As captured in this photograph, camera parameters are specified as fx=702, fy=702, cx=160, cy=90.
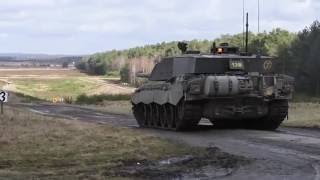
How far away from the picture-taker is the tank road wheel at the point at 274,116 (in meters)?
23.4

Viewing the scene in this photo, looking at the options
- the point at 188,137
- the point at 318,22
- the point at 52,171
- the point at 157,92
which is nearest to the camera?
the point at 52,171

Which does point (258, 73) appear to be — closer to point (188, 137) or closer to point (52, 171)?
point (188, 137)

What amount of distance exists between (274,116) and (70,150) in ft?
31.1

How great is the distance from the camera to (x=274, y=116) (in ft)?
77.3

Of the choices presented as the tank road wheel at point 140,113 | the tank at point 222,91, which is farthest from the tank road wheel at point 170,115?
the tank road wheel at point 140,113

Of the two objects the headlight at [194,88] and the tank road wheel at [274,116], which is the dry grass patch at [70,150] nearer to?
the headlight at [194,88]

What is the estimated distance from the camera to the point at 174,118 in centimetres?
2381

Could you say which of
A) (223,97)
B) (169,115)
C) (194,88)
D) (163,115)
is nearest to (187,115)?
(194,88)

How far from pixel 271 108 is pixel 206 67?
8.40ft

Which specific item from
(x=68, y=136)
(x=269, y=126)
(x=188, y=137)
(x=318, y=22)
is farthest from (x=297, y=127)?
(x=318, y=22)

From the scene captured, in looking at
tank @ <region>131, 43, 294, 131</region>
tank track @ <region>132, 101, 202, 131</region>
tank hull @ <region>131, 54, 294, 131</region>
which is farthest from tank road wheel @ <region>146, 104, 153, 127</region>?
tank hull @ <region>131, 54, 294, 131</region>

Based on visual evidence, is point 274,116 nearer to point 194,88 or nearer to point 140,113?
point 194,88

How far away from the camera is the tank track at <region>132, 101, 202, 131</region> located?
22547mm

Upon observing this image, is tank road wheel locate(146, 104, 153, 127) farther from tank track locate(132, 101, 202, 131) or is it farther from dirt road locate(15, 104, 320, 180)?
Result: dirt road locate(15, 104, 320, 180)
